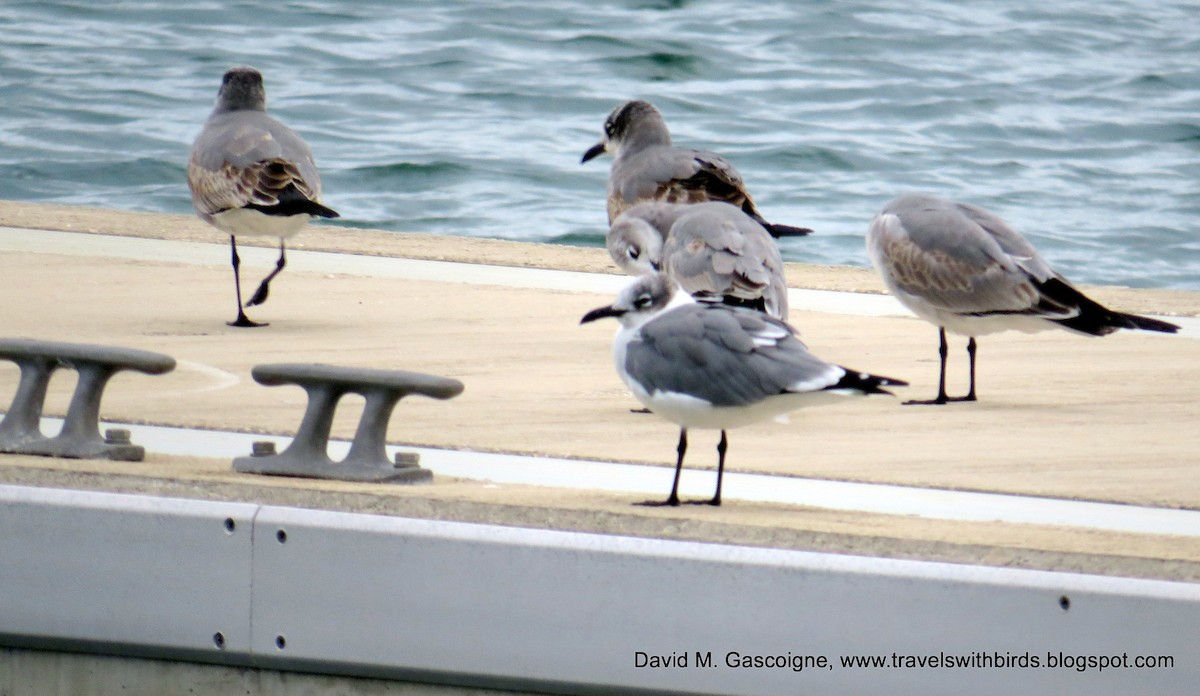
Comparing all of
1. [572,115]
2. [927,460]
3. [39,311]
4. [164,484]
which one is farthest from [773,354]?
[572,115]

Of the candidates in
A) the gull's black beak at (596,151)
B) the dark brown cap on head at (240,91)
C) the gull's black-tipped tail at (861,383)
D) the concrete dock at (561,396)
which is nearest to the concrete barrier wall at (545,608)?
the concrete dock at (561,396)

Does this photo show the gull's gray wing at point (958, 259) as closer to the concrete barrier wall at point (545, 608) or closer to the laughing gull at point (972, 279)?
the laughing gull at point (972, 279)

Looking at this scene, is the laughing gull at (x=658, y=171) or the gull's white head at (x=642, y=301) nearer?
the gull's white head at (x=642, y=301)

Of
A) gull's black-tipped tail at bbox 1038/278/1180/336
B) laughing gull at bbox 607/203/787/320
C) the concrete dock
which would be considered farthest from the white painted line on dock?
gull's black-tipped tail at bbox 1038/278/1180/336

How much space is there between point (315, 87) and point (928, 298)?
18.6 metres

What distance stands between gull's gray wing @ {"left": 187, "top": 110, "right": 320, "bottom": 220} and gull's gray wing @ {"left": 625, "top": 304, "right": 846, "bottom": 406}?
3777mm

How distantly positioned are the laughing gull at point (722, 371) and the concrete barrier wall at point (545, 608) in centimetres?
61

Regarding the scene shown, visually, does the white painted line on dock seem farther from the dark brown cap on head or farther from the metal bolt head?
the dark brown cap on head

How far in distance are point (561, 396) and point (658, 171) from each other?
2.08 m

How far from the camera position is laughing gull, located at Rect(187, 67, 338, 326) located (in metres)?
8.59

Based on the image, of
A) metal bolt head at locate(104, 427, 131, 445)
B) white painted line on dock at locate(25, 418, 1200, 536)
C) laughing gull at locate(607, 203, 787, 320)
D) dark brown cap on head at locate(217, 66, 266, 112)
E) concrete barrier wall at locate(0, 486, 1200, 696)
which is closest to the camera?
concrete barrier wall at locate(0, 486, 1200, 696)

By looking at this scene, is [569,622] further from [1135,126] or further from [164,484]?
[1135,126]

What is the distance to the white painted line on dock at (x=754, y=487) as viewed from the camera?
201 inches

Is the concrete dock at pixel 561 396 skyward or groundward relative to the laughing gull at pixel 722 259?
groundward
